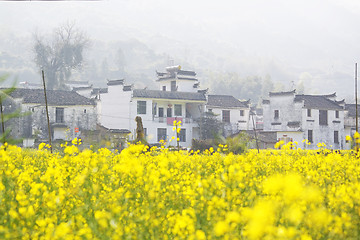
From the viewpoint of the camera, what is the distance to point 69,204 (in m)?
5.97

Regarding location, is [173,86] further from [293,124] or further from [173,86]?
[293,124]

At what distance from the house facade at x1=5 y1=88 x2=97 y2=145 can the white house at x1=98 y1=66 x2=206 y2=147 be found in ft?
10.4

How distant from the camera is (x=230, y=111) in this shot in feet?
155

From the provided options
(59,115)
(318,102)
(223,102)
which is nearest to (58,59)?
(223,102)

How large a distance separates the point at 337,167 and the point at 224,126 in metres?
37.0

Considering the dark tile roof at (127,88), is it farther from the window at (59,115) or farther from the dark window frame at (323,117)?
the dark window frame at (323,117)

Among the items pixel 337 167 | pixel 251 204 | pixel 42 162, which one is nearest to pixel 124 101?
pixel 42 162

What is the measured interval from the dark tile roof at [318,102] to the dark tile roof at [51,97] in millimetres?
18532

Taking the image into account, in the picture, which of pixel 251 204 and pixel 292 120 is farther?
pixel 292 120

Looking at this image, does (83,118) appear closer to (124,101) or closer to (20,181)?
(124,101)

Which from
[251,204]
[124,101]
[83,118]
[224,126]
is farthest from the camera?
[224,126]

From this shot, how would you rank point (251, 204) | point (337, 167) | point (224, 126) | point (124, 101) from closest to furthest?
point (251, 204)
point (337, 167)
point (124, 101)
point (224, 126)

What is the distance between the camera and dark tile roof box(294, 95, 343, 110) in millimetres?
45094

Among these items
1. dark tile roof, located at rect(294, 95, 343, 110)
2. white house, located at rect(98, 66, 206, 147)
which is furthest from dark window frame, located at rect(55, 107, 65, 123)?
dark tile roof, located at rect(294, 95, 343, 110)
